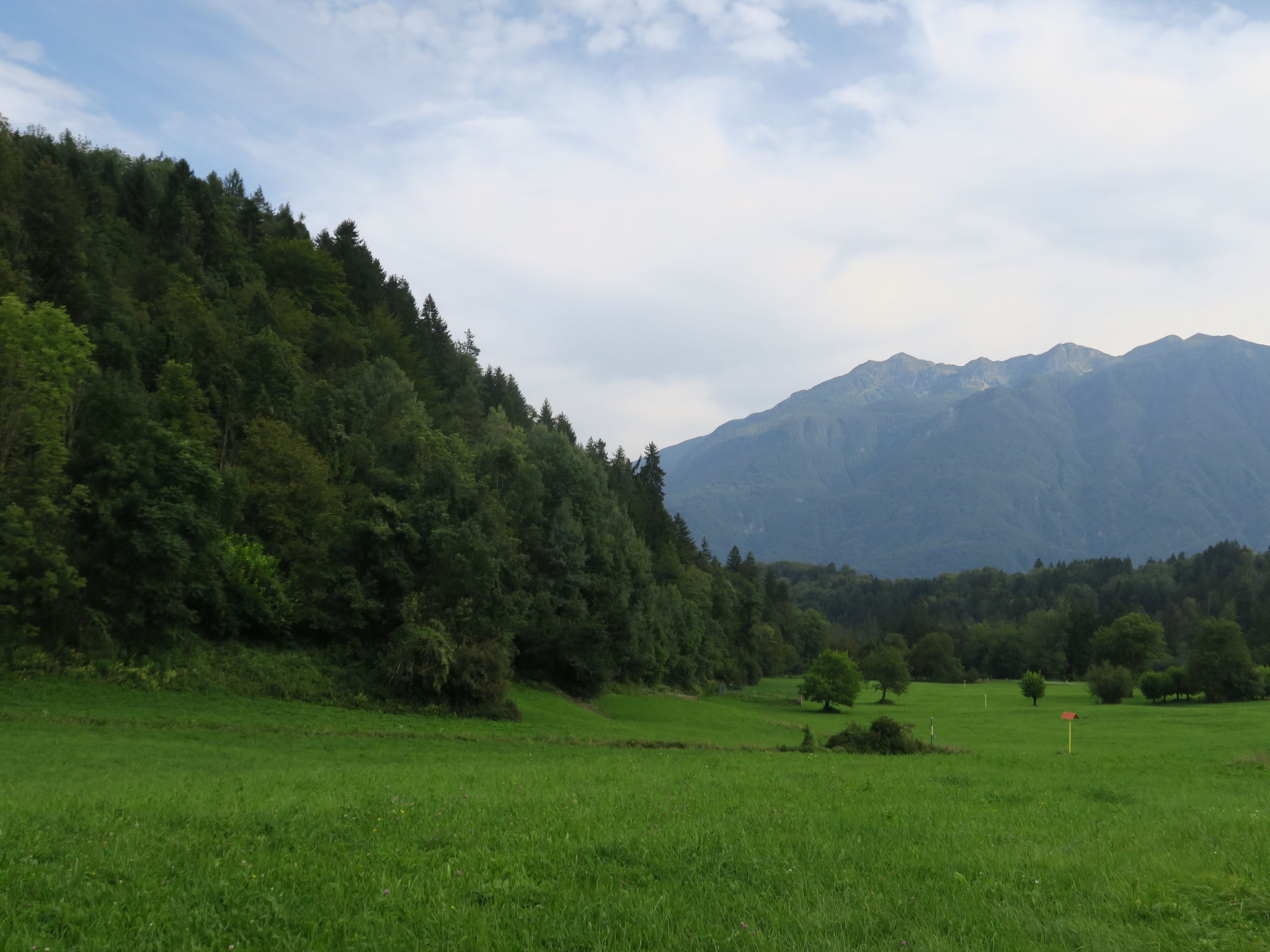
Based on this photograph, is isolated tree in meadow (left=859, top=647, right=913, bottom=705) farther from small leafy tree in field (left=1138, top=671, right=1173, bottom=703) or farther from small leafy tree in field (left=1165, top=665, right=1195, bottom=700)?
small leafy tree in field (left=1165, top=665, right=1195, bottom=700)

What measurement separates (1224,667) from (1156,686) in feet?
23.7

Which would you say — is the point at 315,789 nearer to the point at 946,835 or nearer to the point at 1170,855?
the point at 946,835

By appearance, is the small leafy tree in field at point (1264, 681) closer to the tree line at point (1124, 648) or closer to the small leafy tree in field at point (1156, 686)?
the tree line at point (1124, 648)

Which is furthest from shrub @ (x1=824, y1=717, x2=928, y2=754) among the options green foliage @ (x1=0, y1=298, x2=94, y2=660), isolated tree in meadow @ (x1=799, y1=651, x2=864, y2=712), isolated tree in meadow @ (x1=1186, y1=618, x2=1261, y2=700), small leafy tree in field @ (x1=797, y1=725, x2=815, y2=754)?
isolated tree in meadow @ (x1=1186, y1=618, x2=1261, y2=700)

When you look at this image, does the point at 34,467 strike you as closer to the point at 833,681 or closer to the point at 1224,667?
the point at 833,681

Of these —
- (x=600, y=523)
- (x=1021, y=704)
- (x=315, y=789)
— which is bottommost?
(x=1021, y=704)

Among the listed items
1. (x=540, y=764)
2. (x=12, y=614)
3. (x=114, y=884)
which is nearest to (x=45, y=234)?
(x=12, y=614)

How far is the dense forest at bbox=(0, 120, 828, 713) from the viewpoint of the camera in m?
41.4

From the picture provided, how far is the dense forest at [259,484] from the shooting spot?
41406 millimetres

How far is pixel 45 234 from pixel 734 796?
65.2m

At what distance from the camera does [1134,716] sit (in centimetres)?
7388

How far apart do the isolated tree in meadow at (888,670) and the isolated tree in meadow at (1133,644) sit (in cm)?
3335

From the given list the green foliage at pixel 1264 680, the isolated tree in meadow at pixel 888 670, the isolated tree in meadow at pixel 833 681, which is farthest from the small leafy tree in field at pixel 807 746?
the green foliage at pixel 1264 680

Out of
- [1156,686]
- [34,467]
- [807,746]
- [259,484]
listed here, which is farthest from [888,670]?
[34,467]
